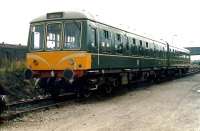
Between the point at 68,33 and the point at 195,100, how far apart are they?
5609 millimetres

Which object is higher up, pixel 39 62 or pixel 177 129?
pixel 39 62

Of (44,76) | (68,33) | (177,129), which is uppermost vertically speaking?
(68,33)

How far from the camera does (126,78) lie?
19.4 m

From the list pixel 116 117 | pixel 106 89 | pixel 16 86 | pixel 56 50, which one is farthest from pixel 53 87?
pixel 116 117

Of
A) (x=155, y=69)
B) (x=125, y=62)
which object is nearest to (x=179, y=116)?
(x=125, y=62)

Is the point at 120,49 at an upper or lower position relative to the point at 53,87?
upper

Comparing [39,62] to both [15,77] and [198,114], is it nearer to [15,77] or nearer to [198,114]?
[15,77]

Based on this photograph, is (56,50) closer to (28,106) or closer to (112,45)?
(28,106)

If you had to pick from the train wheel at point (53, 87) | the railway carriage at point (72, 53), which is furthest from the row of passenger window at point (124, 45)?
the train wheel at point (53, 87)

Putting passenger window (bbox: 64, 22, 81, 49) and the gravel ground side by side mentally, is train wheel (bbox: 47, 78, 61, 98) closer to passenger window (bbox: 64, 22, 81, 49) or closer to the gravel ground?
the gravel ground

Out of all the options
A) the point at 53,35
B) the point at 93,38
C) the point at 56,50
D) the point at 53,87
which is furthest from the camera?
the point at 53,87

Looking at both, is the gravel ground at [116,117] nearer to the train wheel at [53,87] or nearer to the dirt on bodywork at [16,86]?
the train wheel at [53,87]

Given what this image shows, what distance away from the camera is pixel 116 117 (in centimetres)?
1151

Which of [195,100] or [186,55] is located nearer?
[195,100]
